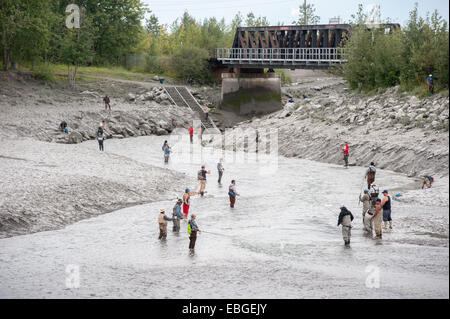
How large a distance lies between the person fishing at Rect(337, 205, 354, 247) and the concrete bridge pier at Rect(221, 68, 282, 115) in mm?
53447

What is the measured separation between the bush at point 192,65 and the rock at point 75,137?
34.0 meters

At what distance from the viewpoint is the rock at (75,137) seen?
53500 mm

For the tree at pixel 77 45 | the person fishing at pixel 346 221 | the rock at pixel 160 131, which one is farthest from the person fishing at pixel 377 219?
the tree at pixel 77 45

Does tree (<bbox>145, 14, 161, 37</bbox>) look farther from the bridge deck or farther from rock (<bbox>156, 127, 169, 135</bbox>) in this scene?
rock (<bbox>156, 127, 169, 135</bbox>)

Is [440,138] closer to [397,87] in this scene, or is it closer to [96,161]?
[397,87]

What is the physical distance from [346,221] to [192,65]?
2606 inches

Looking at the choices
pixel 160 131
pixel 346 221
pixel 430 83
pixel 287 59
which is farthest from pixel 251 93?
pixel 346 221

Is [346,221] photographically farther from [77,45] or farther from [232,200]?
[77,45]

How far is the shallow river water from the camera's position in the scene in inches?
742

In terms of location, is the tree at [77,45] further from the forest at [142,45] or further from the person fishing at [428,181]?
the person fishing at [428,181]

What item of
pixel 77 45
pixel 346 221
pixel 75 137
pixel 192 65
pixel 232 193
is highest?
pixel 77 45

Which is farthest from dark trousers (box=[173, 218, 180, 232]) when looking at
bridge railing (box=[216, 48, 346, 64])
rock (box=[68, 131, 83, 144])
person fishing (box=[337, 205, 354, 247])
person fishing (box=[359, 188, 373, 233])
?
bridge railing (box=[216, 48, 346, 64])

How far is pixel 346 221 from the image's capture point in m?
22.6

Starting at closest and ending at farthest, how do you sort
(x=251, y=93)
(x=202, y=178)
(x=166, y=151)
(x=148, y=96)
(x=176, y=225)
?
(x=176, y=225), (x=202, y=178), (x=166, y=151), (x=148, y=96), (x=251, y=93)
